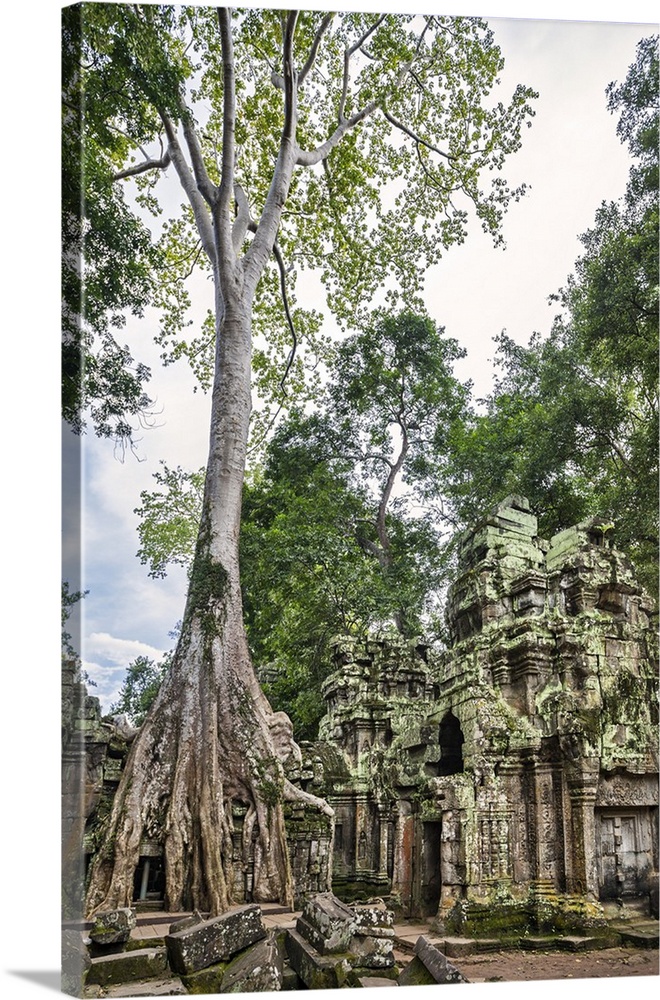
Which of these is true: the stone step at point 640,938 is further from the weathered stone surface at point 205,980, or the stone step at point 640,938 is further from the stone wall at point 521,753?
the weathered stone surface at point 205,980

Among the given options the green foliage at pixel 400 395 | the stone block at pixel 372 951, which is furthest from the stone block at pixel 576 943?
the green foliage at pixel 400 395

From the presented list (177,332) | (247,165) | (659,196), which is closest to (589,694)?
(659,196)

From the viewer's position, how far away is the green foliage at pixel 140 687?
6.07m

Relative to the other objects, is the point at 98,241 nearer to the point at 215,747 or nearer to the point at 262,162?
the point at 262,162

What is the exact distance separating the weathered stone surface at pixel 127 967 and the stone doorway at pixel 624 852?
13.5 ft

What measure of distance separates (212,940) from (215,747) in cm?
167

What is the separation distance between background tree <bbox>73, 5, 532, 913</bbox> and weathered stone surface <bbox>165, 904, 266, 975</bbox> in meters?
0.99

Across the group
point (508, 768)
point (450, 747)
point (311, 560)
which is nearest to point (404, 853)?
point (450, 747)

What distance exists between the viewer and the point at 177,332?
21.6 feet

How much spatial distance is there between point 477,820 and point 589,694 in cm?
162

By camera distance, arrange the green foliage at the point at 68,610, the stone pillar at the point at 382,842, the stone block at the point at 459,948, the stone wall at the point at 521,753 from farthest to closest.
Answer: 1. the stone pillar at the point at 382,842
2. the stone wall at the point at 521,753
3. the stone block at the point at 459,948
4. the green foliage at the point at 68,610

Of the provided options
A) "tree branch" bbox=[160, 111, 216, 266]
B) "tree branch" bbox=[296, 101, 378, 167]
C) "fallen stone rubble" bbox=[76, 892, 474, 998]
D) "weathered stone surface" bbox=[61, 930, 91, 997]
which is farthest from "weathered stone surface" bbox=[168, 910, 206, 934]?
"tree branch" bbox=[296, 101, 378, 167]

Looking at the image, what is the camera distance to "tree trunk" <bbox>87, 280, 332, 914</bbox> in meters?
5.92

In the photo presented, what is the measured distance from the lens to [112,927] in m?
5.04
